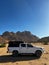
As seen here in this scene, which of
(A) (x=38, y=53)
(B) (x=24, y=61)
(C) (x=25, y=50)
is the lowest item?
(B) (x=24, y=61)

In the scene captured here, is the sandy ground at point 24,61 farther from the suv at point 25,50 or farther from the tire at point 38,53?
the suv at point 25,50

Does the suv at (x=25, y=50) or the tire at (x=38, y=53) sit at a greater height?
the suv at (x=25, y=50)

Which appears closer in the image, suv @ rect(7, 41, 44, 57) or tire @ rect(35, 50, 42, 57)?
tire @ rect(35, 50, 42, 57)

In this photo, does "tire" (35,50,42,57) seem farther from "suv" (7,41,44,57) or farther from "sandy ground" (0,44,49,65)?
"sandy ground" (0,44,49,65)

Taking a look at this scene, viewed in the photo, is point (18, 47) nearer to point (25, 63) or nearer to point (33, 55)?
point (33, 55)

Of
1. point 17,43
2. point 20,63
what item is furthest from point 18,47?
point 20,63

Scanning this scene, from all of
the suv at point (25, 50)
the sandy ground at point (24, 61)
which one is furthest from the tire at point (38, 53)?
the sandy ground at point (24, 61)

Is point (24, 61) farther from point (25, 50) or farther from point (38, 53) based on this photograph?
point (38, 53)

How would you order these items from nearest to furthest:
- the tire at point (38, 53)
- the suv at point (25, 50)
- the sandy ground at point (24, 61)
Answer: the sandy ground at point (24, 61) → the tire at point (38, 53) → the suv at point (25, 50)

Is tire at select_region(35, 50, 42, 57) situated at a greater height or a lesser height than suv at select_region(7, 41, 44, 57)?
lesser

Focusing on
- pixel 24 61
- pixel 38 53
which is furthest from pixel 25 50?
pixel 24 61

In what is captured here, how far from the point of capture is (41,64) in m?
15.7

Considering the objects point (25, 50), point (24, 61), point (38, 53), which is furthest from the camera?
point (25, 50)

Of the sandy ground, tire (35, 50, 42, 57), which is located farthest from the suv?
the sandy ground
